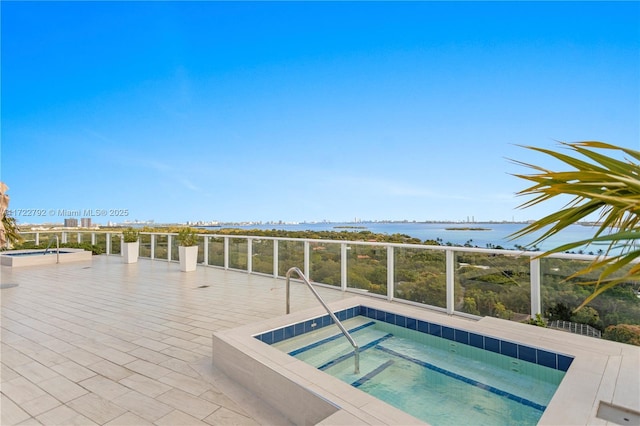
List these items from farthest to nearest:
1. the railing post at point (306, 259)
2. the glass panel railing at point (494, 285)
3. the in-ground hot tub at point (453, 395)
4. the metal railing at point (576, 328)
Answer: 1. the railing post at point (306, 259)
2. the glass panel railing at point (494, 285)
3. the metal railing at point (576, 328)
4. the in-ground hot tub at point (453, 395)

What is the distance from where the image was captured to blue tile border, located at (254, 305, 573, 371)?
264 centimetres

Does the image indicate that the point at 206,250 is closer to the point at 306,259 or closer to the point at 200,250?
the point at 200,250

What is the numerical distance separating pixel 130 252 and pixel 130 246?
7.1 inches

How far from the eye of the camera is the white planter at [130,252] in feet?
31.7

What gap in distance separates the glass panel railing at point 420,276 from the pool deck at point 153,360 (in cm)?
102

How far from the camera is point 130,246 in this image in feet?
31.9

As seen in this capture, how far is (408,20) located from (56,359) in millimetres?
10782

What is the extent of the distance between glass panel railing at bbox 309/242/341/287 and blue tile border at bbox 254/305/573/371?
2.18 metres

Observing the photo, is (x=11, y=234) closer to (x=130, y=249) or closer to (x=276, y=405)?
(x=130, y=249)

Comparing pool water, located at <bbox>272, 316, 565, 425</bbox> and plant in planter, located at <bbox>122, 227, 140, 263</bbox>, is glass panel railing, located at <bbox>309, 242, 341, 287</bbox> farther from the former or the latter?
plant in planter, located at <bbox>122, 227, 140, 263</bbox>

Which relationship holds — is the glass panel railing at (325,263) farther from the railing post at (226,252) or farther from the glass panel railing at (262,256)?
the railing post at (226,252)

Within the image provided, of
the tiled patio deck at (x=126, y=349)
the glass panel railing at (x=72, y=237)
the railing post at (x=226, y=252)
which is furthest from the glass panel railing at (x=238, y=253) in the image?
the glass panel railing at (x=72, y=237)

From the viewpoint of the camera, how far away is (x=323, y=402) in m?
1.86

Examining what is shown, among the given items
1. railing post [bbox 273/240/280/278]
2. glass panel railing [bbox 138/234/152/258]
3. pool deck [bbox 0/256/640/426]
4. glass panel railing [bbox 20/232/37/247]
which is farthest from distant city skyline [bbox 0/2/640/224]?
railing post [bbox 273/240/280/278]
